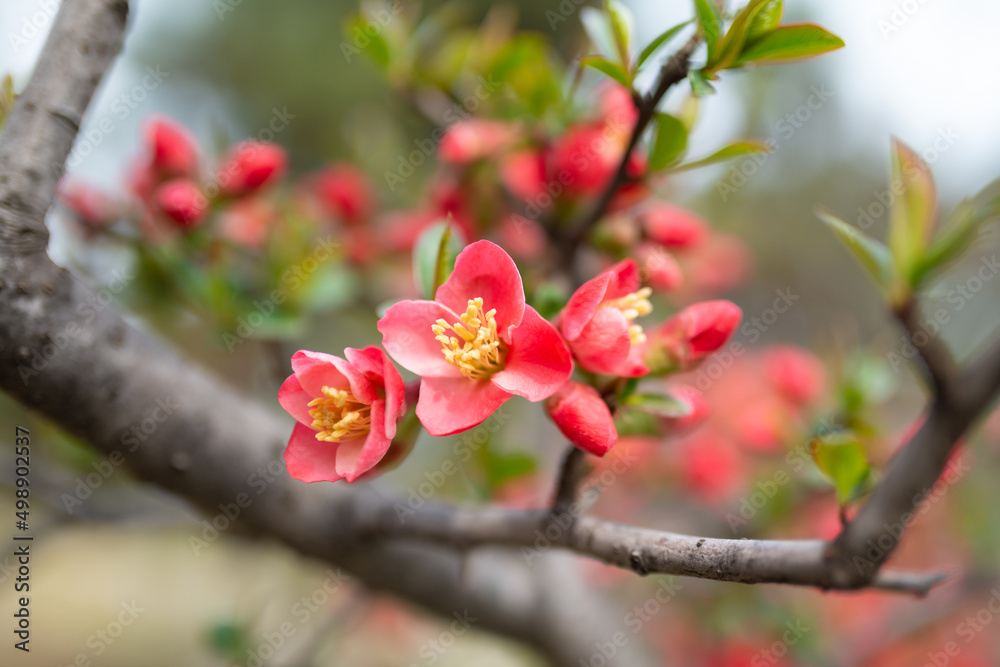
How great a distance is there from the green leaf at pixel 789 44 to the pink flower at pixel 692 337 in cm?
25

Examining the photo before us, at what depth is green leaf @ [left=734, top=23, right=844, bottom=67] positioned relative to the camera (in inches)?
22.4

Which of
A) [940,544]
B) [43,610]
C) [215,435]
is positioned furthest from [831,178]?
[43,610]

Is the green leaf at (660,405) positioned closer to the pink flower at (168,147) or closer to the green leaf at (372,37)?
the green leaf at (372,37)

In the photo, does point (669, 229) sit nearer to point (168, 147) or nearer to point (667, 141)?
point (667, 141)

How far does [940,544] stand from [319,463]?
2495 millimetres

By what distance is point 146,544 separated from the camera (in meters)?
4.02

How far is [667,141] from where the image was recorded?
714 millimetres

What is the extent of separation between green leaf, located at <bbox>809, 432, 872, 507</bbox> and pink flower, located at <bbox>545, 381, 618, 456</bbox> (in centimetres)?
24

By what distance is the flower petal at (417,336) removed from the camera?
0.52 m

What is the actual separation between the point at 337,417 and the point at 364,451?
0.07 meters

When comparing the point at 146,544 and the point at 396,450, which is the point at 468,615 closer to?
the point at 396,450

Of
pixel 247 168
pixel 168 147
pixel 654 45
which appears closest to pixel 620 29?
pixel 654 45

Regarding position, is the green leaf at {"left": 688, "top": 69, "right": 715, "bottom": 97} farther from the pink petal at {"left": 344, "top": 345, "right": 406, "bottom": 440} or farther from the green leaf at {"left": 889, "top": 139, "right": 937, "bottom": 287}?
the pink petal at {"left": 344, "top": 345, "right": 406, "bottom": 440}

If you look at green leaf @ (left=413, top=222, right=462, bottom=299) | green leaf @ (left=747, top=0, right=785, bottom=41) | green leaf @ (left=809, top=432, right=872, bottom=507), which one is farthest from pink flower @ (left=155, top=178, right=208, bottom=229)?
green leaf @ (left=809, top=432, right=872, bottom=507)
